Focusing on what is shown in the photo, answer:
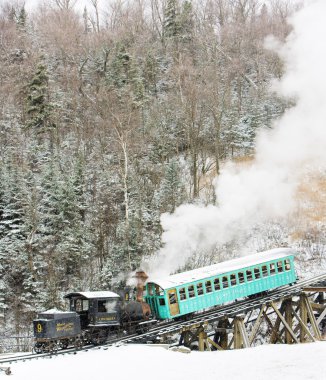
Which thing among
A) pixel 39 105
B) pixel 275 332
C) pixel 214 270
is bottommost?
pixel 275 332

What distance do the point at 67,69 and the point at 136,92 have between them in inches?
375

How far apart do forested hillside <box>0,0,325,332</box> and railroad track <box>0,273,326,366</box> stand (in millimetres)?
8377

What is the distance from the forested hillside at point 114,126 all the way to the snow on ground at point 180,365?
13365 mm

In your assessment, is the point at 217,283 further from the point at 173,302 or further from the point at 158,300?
the point at 158,300

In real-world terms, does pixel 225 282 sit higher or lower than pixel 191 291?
higher

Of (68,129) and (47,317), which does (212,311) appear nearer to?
(47,317)

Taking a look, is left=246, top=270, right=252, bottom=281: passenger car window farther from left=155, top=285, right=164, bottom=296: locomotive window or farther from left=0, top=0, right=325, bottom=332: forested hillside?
left=0, top=0, right=325, bottom=332: forested hillside

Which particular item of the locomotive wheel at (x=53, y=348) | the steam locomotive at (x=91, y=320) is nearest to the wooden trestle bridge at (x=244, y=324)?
the steam locomotive at (x=91, y=320)

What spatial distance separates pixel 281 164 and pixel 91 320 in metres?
27.4

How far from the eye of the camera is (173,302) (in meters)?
22.5

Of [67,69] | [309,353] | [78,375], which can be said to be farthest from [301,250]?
[67,69]

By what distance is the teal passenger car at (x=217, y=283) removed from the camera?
884 inches

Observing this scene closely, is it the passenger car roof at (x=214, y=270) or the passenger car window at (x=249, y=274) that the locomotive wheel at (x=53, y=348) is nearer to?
the passenger car roof at (x=214, y=270)

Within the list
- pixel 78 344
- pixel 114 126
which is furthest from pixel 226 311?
pixel 114 126
